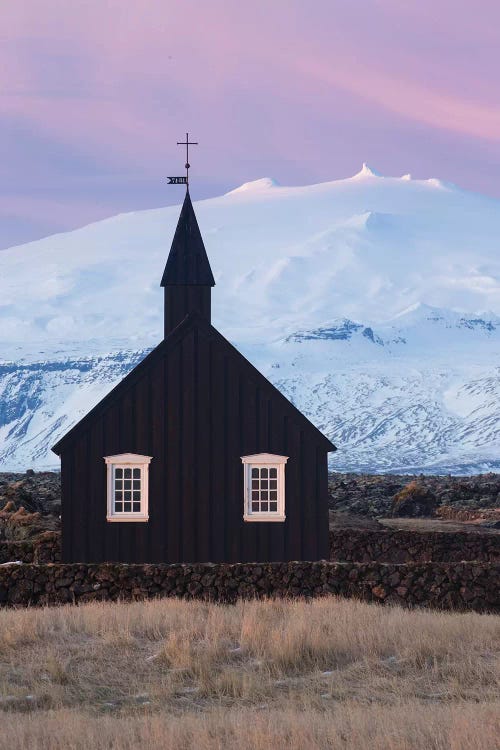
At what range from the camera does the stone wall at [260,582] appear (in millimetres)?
24234

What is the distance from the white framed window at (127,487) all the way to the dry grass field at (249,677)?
6.74 m

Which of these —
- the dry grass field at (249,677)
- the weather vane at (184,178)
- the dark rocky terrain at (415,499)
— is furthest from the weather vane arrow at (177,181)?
the dark rocky terrain at (415,499)

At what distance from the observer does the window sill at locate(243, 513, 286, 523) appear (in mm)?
30234

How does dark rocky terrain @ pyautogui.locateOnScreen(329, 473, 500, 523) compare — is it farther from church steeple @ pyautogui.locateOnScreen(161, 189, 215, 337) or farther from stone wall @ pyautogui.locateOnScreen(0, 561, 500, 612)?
stone wall @ pyautogui.locateOnScreen(0, 561, 500, 612)

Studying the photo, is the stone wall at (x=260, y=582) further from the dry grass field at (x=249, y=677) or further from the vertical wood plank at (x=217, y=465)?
the vertical wood plank at (x=217, y=465)

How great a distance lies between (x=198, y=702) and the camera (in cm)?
1627

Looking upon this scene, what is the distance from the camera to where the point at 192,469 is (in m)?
30.3

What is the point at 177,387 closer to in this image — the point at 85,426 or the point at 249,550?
the point at 85,426

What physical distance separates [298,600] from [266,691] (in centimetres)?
777

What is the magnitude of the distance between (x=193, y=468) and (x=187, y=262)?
630 centimetres

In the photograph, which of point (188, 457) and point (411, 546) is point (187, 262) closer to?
point (188, 457)

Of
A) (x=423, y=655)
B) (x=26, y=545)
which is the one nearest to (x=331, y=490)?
(x=26, y=545)

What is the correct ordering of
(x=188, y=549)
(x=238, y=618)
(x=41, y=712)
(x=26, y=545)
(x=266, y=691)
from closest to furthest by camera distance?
(x=41, y=712)
(x=266, y=691)
(x=238, y=618)
(x=188, y=549)
(x=26, y=545)

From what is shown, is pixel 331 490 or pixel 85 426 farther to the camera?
pixel 331 490
